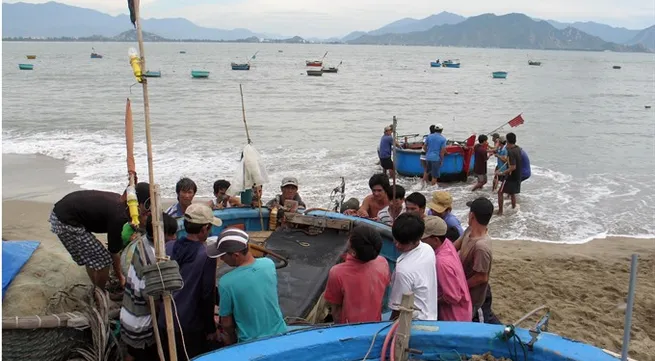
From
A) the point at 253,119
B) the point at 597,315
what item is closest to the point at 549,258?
the point at 597,315

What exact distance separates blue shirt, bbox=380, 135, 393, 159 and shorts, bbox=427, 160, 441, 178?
3.39 ft

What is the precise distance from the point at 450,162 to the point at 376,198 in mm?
8023

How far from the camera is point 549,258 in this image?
9.33 m

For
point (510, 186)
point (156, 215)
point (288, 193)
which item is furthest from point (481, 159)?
point (156, 215)

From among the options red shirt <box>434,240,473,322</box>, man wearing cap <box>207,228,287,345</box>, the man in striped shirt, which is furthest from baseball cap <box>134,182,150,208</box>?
red shirt <box>434,240,473,322</box>

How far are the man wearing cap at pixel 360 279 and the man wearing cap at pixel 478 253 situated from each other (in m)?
0.75

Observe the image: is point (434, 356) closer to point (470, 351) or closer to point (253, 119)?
point (470, 351)

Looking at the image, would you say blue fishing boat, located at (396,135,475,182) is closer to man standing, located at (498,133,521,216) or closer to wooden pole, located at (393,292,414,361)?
man standing, located at (498,133,521,216)

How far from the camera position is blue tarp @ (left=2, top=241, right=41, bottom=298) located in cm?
436

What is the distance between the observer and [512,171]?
1133cm

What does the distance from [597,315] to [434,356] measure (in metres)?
4.30

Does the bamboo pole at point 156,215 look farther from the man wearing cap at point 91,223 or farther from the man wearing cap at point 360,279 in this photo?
the man wearing cap at point 91,223

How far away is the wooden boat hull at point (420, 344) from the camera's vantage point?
11.3ft

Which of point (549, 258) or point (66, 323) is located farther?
point (549, 258)
